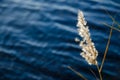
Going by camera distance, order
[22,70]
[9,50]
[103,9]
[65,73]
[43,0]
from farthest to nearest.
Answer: [43,0] → [103,9] → [9,50] → [22,70] → [65,73]

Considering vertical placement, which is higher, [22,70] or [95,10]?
[95,10]

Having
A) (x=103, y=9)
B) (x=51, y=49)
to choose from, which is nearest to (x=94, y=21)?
(x=103, y=9)

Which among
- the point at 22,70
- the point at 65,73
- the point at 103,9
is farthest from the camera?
the point at 103,9

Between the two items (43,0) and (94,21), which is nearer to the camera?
A: (94,21)

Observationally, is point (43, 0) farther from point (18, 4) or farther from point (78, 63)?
point (78, 63)

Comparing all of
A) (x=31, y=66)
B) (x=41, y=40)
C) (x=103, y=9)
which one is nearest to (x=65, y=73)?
(x=31, y=66)

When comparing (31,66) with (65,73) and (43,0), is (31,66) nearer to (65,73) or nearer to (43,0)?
(65,73)

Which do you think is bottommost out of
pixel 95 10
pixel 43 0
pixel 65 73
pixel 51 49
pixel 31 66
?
pixel 65 73
